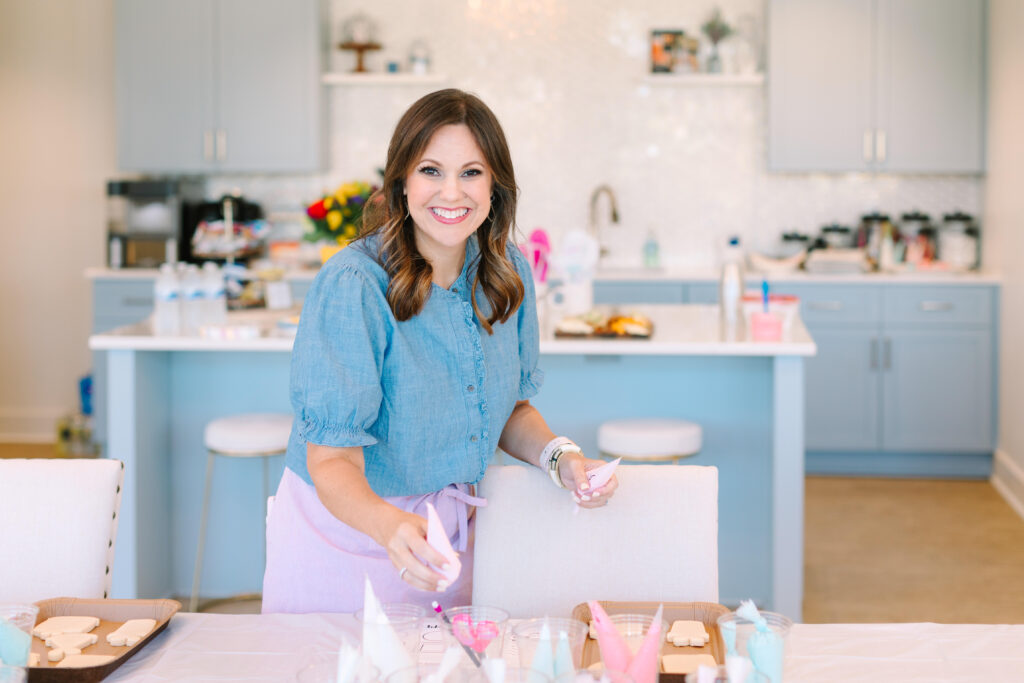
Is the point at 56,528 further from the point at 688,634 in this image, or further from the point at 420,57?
the point at 420,57

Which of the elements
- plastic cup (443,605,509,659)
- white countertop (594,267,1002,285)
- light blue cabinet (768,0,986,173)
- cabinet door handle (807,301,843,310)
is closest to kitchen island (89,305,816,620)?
white countertop (594,267,1002,285)

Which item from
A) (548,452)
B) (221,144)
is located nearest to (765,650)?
(548,452)

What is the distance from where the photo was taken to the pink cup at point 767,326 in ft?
10.5

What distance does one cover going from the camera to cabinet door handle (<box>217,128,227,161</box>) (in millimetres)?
5609

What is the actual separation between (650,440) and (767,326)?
1.58 ft

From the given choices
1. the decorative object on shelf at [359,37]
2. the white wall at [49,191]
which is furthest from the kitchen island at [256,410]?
the white wall at [49,191]

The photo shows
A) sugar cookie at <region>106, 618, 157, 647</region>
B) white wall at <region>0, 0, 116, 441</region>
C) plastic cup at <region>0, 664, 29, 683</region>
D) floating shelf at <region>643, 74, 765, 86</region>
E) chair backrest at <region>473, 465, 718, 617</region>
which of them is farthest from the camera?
white wall at <region>0, 0, 116, 441</region>

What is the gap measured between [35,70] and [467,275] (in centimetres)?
503

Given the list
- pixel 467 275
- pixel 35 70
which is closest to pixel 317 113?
pixel 35 70

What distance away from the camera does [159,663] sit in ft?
4.73

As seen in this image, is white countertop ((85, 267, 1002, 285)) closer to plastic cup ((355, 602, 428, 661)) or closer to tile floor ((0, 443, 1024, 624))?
tile floor ((0, 443, 1024, 624))

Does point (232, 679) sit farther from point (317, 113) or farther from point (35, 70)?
point (35, 70)

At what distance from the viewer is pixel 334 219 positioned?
3445 mm

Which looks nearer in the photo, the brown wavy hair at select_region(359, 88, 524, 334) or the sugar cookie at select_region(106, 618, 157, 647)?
the sugar cookie at select_region(106, 618, 157, 647)
